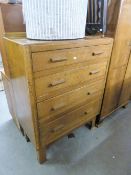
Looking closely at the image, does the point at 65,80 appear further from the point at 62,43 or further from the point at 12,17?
the point at 12,17

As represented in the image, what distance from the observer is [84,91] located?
1243 millimetres

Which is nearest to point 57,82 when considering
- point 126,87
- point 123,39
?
point 123,39

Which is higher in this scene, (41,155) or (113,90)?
(113,90)

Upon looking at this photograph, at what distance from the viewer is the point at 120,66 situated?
1471 millimetres

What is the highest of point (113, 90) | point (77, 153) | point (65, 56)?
point (65, 56)

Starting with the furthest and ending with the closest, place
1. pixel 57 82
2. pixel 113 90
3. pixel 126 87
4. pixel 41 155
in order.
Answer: pixel 126 87 < pixel 113 90 < pixel 41 155 < pixel 57 82

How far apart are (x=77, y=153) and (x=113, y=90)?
775 mm

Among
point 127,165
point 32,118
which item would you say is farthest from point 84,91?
point 127,165

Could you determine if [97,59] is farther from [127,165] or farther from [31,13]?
[127,165]

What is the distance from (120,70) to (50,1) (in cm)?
102

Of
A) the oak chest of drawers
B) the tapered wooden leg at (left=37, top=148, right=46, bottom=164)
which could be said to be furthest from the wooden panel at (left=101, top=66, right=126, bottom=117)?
the tapered wooden leg at (left=37, top=148, right=46, bottom=164)

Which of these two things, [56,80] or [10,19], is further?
[10,19]

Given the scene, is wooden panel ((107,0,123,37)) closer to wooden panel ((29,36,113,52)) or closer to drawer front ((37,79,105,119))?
wooden panel ((29,36,113,52))

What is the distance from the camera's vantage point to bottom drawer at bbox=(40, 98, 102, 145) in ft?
3.73
